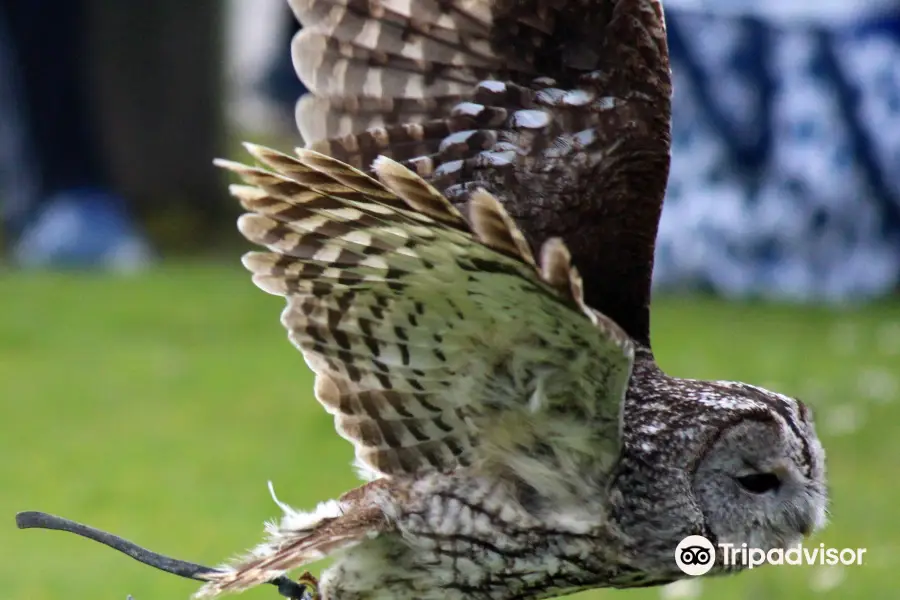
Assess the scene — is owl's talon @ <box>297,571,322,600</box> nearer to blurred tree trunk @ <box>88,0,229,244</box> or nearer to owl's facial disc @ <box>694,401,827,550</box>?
owl's facial disc @ <box>694,401,827,550</box>

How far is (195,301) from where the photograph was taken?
1132cm

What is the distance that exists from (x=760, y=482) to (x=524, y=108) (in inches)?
48.5

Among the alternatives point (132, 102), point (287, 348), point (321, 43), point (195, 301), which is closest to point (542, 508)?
point (321, 43)

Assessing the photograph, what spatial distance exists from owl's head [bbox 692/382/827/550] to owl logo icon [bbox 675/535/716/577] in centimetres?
5

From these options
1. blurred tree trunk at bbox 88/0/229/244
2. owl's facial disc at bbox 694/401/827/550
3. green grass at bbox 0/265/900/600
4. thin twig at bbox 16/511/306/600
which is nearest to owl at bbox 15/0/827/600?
owl's facial disc at bbox 694/401/827/550

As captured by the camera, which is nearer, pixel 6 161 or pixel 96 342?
pixel 96 342

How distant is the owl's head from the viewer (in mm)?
3801

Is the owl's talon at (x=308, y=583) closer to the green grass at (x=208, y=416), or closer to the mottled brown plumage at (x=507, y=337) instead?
the mottled brown plumage at (x=507, y=337)

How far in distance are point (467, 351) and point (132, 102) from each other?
10714mm

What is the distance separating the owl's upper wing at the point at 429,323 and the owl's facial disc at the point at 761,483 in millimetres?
297

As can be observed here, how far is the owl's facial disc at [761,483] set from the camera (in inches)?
150

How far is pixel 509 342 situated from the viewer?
11.8ft

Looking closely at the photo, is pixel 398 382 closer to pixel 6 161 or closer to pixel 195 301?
pixel 195 301

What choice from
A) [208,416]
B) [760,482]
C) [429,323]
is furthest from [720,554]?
[208,416]
